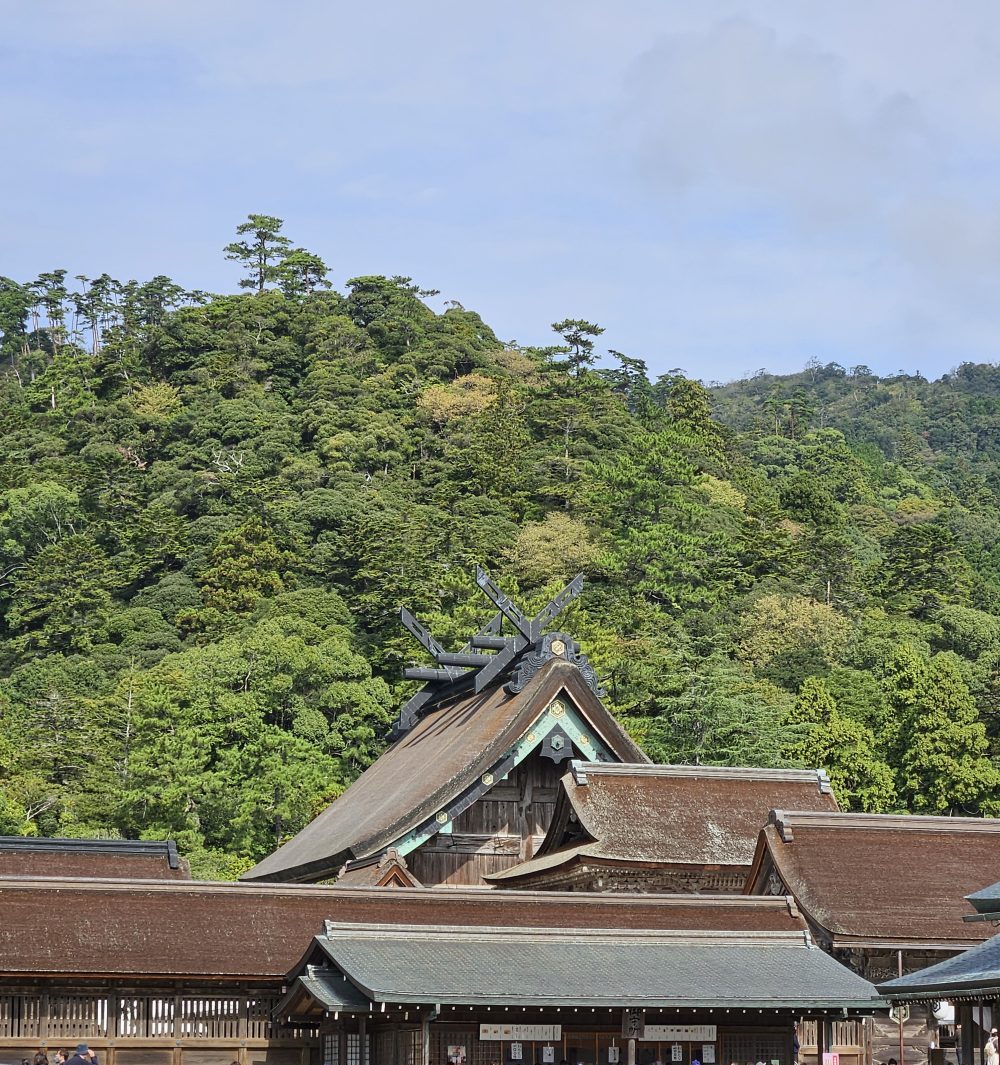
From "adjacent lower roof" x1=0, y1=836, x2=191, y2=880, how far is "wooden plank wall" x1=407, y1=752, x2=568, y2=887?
171 inches

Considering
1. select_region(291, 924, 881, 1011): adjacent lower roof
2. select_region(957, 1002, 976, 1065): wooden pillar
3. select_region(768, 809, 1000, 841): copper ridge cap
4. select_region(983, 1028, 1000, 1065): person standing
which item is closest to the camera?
select_region(983, 1028, 1000, 1065): person standing

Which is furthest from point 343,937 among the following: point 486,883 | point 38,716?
point 38,716

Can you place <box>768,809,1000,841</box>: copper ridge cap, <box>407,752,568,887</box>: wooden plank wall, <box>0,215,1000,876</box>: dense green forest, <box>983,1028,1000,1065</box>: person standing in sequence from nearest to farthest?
1. <box>983,1028,1000,1065</box>: person standing
2. <box>768,809,1000,841</box>: copper ridge cap
3. <box>407,752,568,887</box>: wooden plank wall
4. <box>0,215,1000,876</box>: dense green forest

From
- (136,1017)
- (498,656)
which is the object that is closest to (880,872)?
(498,656)

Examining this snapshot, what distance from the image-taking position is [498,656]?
1379 inches

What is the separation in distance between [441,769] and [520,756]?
62.3 inches

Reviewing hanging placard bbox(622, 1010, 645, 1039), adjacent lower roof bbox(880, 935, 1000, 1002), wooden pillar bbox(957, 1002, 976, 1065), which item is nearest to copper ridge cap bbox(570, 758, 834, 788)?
hanging placard bbox(622, 1010, 645, 1039)

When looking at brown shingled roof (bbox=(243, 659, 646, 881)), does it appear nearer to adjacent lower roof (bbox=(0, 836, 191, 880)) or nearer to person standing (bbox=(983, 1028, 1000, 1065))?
adjacent lower roof (bbox=(0, 836, 191, 880))

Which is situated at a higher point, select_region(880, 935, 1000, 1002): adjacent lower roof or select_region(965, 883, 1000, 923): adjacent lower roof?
select_region(965, 883, 1000, 923): adjacent lower roof

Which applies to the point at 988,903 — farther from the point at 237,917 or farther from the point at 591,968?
the point at 237,917

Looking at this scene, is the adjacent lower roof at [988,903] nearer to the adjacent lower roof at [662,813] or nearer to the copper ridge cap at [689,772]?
the adjacent lower roof at [662,813]

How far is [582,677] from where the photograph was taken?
104 ft

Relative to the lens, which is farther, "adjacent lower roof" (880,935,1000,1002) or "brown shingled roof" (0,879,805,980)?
"brown shingled roof" (0,879,805,980)

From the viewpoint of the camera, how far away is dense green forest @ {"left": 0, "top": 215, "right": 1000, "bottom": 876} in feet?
170
